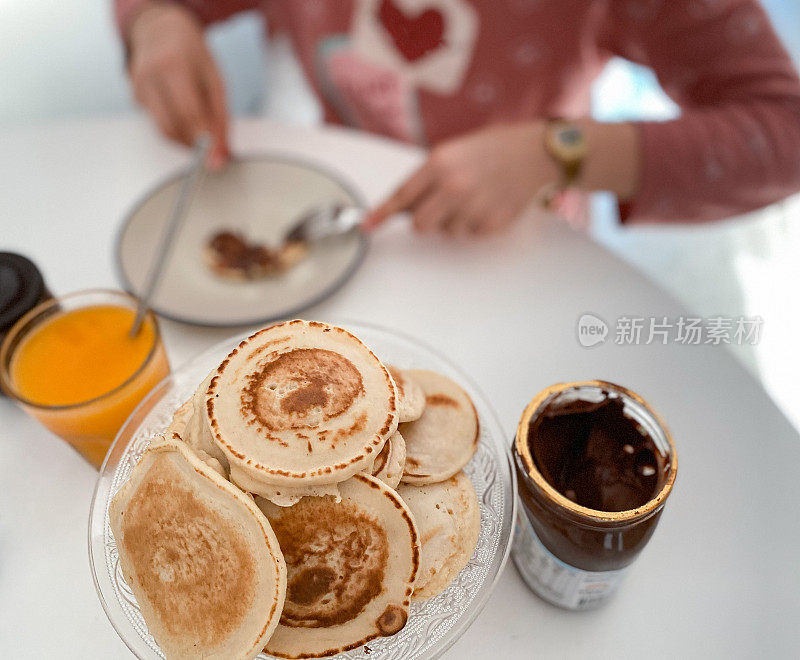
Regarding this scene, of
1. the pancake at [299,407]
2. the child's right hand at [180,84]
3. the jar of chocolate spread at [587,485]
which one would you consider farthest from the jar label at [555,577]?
the child's right hand at [180,84]

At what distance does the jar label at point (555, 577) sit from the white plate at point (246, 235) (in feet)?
1.61

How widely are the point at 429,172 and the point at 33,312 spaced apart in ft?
2.18

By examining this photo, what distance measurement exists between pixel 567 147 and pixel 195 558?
960 mm

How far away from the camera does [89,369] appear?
2.69 ft

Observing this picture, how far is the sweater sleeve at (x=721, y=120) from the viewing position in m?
1.18

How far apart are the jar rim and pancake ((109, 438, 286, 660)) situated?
25cm

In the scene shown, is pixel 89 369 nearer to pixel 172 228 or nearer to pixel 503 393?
pixel 172 228

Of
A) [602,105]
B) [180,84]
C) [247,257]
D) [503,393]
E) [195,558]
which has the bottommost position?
[602,105]

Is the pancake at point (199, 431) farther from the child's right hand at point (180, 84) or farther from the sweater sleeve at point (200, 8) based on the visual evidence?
the sweater sleeve at point (200, 8)

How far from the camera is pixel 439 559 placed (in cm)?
58

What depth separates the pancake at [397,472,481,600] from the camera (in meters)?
0.58

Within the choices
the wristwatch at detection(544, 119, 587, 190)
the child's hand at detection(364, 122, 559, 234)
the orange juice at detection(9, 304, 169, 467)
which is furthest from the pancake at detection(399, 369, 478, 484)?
the wristwatch at detection(544, 119, 587, 190)

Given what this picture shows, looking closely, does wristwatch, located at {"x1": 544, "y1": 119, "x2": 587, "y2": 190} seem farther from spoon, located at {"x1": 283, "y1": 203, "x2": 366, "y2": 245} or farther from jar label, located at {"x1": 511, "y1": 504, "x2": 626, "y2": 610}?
jar label, located at {"x1": 511, "y1": 504, "x2": 626, "y2": 610}

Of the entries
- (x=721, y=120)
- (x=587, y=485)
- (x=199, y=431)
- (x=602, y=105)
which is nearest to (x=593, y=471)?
(x=587, y=485)
